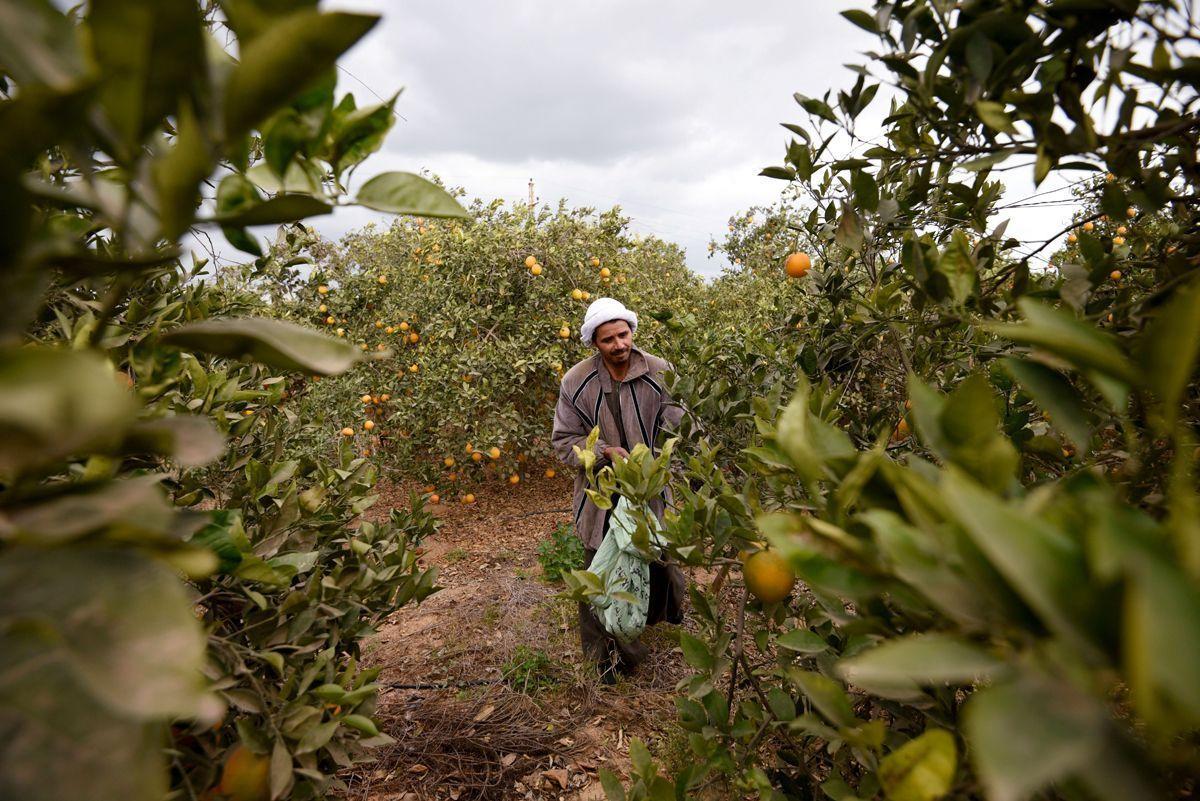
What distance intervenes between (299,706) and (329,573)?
40 centimetres

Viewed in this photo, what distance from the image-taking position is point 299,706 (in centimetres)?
98

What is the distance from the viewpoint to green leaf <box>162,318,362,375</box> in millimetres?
453

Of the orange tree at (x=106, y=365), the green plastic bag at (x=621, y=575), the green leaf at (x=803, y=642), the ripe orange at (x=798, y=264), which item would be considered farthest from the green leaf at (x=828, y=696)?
the green plastic bag at (x=621, y=575)

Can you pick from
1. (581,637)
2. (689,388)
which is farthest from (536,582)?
(689,388)

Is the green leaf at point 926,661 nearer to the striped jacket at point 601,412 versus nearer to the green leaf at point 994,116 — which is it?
the green leaf at point 994,116

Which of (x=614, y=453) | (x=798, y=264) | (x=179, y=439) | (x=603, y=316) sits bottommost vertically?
(x=614, y=453)

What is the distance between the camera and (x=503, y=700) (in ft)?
9.15

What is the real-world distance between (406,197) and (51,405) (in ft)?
1.16

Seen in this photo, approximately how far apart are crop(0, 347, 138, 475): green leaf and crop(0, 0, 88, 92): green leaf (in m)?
0.16

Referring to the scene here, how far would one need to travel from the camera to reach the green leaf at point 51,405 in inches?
11.4

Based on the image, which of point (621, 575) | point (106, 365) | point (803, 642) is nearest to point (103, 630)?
point (106, 365)

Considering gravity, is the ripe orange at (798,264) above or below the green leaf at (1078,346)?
above

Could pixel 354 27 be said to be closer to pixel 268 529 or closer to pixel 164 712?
pixel 164 712

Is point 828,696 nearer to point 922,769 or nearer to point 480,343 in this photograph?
point 922,769
